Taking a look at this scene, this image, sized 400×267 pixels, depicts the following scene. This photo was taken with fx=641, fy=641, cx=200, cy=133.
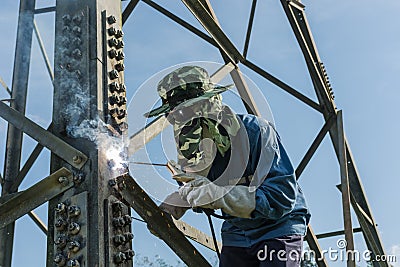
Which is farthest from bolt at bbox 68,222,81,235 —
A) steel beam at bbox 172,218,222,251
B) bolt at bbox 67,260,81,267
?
steel beam at bbox 172,218,222,251

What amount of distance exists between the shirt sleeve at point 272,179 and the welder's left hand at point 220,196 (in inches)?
1.7

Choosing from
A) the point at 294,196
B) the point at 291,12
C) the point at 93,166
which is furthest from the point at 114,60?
the point at 291,12

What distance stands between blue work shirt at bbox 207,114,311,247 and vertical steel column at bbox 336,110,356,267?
1365 mm

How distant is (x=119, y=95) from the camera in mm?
2814

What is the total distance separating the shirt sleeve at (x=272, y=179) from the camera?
2.64 meters

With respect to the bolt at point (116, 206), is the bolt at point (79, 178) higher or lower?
higher

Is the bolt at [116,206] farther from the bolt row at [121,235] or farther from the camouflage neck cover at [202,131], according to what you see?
the camouflage neck cover at [202,131]

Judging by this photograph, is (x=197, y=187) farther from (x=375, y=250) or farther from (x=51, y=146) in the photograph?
(x=375, y=250)

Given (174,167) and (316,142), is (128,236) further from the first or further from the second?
(316,142)

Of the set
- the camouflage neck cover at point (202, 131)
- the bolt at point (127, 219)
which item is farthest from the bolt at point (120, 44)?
the bolt at point (127, 219)

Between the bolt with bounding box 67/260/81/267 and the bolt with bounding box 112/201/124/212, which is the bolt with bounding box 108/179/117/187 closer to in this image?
the bolt with bounding box 112/201/124/212

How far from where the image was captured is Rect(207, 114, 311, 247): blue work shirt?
8.73ft

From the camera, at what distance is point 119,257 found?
8.08 feet

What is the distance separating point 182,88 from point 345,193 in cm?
222
